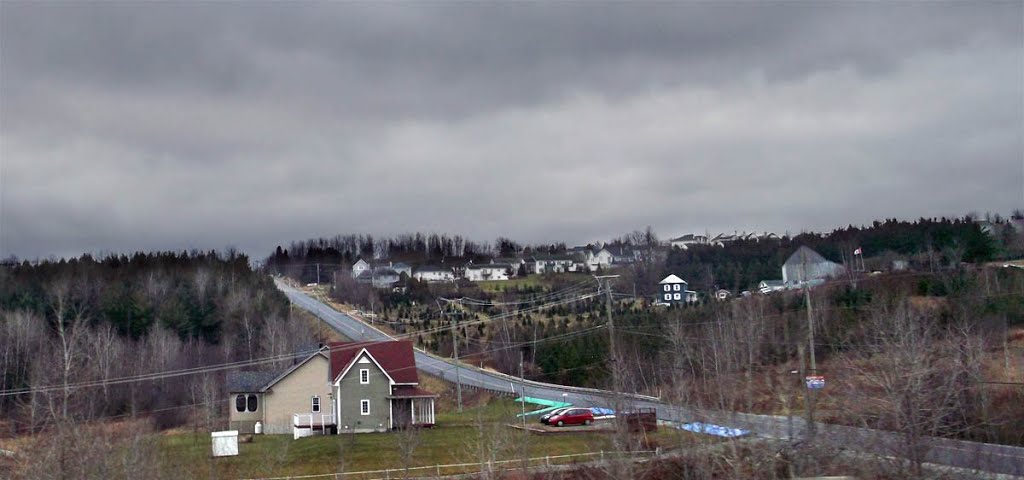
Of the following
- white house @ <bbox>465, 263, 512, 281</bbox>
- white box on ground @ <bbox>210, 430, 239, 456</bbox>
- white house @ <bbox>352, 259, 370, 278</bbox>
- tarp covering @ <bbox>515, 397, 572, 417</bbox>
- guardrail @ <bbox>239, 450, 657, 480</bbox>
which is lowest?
tarp covering @ <bbox>515, 397, 572, 417</bbox>

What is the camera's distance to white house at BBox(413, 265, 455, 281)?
14000 centimetres

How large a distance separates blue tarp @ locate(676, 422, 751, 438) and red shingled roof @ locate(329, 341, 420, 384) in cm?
2855

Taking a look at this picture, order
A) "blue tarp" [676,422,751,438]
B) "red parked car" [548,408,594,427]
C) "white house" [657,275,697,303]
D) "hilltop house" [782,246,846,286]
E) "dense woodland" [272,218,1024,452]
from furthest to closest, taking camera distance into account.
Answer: "white house" [657,275,697,303] < "hilltop house" [782,246,846,286] < "red parked car" [548,408,594,427] < "dense woodland" [272,218,1024,452] < "blue tarp" [676,422,751,438]

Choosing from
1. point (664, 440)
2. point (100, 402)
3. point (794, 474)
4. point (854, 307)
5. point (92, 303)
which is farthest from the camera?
point (92, 303)

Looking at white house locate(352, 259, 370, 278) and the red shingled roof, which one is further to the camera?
white house locate(352, 259, 370, 278)

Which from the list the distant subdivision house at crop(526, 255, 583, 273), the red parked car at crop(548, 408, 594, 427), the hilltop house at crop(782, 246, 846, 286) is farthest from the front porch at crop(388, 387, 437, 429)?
the distant subdivision house at crop(526, 255, 583, 273)

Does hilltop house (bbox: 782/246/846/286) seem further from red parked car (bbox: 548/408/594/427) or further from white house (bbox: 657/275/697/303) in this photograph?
white house (bbox: 657/275/697/303)

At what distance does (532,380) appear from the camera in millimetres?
71812

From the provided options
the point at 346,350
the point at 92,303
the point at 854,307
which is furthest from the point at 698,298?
the point at 92,303

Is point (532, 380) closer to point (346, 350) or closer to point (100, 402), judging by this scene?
point (346, 350)

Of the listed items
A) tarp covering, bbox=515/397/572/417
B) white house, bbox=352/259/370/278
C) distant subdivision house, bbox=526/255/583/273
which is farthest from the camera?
white house, bbox=352/259/370/278

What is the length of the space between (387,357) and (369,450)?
46.9 ft

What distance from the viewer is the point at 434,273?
14525 cm

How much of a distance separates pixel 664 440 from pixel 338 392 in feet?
69.5
